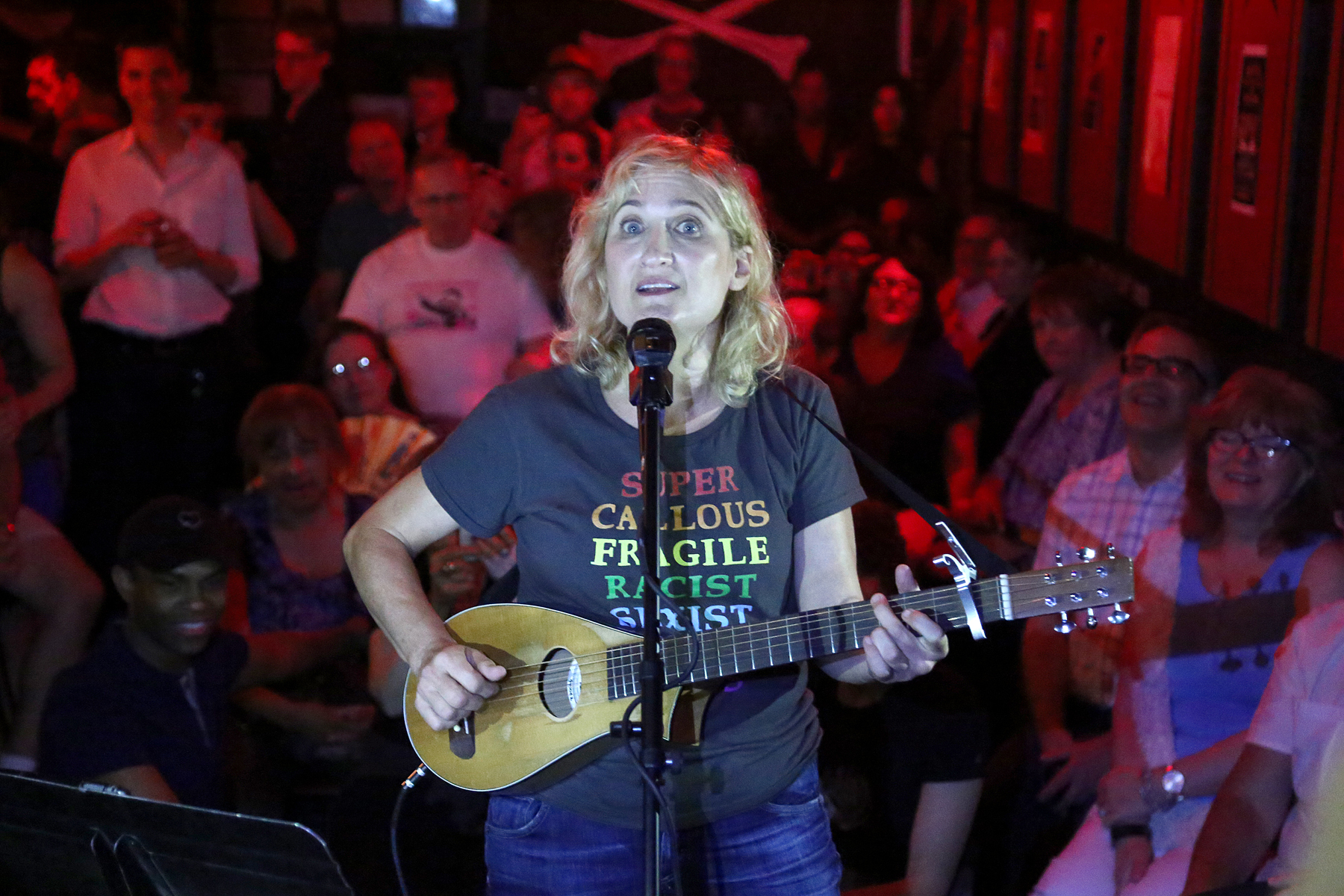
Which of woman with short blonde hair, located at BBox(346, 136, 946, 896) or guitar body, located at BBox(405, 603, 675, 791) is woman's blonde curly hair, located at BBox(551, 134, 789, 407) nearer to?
woman with short blonde hair, located at BBox(346, 136, 946, 896)

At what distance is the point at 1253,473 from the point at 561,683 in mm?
1930

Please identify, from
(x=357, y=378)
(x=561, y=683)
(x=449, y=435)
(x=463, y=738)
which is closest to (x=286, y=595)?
(x=357, y=378)

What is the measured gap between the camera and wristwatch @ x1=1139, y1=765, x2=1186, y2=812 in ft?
10.0

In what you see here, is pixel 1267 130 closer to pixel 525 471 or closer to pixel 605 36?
pixel 525 471

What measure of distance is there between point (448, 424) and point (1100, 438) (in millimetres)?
2150

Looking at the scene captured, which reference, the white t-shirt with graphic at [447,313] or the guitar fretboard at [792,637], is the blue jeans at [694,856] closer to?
the guitar fretboard at [792,637]

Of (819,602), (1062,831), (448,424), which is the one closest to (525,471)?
(819,602)

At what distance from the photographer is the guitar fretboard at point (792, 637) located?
1.90 metres

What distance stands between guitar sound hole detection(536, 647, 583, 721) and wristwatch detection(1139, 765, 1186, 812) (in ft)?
5.44

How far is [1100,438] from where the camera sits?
414 cm

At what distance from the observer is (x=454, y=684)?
6.32 feet

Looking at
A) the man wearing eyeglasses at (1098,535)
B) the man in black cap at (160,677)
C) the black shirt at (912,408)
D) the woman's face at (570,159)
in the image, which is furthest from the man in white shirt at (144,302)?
the man wearing eyeglasses at (1098,535)

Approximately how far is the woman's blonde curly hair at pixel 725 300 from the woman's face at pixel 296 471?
185 cm

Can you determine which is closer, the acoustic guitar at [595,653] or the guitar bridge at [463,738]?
the acoustic guitar at [595,653]
